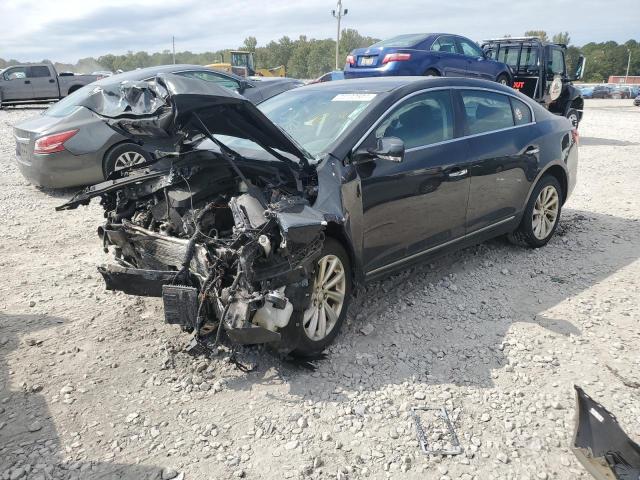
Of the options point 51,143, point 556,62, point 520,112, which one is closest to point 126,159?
point 51,143

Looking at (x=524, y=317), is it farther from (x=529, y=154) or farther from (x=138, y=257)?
(x=138, y=257)

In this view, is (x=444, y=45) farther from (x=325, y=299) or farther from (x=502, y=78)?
(x=325, y=299)

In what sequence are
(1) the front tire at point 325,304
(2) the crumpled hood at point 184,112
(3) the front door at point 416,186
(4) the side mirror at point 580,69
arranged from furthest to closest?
1. (4) the side mirror at point 580,69
2. (3) the front door at point 416,186
3. (1) the front tire at point 325,304
4. (2) the crumpled hood at point 184,112

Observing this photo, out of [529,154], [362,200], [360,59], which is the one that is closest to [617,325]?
[529,154]

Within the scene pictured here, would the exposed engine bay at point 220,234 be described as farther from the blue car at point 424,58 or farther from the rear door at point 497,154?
the blue car at point 424,58

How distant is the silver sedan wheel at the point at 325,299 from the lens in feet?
11.2

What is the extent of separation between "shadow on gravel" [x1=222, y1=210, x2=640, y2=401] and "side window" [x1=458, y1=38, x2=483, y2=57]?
7.50 m

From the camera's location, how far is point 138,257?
3736 millimetres

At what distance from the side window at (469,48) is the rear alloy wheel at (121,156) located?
807 cm

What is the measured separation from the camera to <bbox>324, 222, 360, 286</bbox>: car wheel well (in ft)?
11.4

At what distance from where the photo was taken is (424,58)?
438 inches

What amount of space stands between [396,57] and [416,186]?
7.88 meters

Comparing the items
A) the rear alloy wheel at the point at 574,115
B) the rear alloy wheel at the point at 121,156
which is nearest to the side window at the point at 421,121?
the rear alloy wheel at the point at 121,156

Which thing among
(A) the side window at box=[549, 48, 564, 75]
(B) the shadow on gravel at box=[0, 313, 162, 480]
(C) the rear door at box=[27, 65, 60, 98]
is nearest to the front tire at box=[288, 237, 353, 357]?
(B) the shadow on gravel at box=[0, 313, 162, 480]
